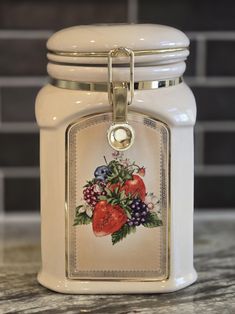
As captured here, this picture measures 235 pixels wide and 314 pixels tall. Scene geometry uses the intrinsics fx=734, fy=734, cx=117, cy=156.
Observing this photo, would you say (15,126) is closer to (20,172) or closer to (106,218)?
(20,172)

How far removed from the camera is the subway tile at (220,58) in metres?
1.18

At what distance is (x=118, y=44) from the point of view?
836 millimetres

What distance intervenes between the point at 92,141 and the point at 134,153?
0.17 feet

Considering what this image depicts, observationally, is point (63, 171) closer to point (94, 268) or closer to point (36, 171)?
point (94, 268)

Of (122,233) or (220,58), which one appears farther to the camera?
(220,58)

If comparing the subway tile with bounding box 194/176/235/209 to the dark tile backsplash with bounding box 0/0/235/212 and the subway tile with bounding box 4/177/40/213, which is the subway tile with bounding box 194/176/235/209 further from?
the subway tile with bounding box 4/177/40/213

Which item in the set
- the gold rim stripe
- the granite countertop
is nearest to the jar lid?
the gold rim stripe

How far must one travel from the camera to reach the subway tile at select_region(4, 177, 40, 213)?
1213 millimetres

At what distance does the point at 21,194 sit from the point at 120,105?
1.40ft

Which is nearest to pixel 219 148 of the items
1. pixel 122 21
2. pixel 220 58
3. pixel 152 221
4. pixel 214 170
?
pixel 214 170

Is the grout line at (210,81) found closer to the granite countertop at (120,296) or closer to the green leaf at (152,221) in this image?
the granite countertop at (120,296)

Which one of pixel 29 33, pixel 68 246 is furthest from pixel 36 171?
pixel 68 246

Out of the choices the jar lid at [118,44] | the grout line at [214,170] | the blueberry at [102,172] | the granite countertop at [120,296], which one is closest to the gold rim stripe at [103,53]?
the jar lid at [118,44]

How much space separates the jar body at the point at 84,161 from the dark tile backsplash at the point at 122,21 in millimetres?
289
